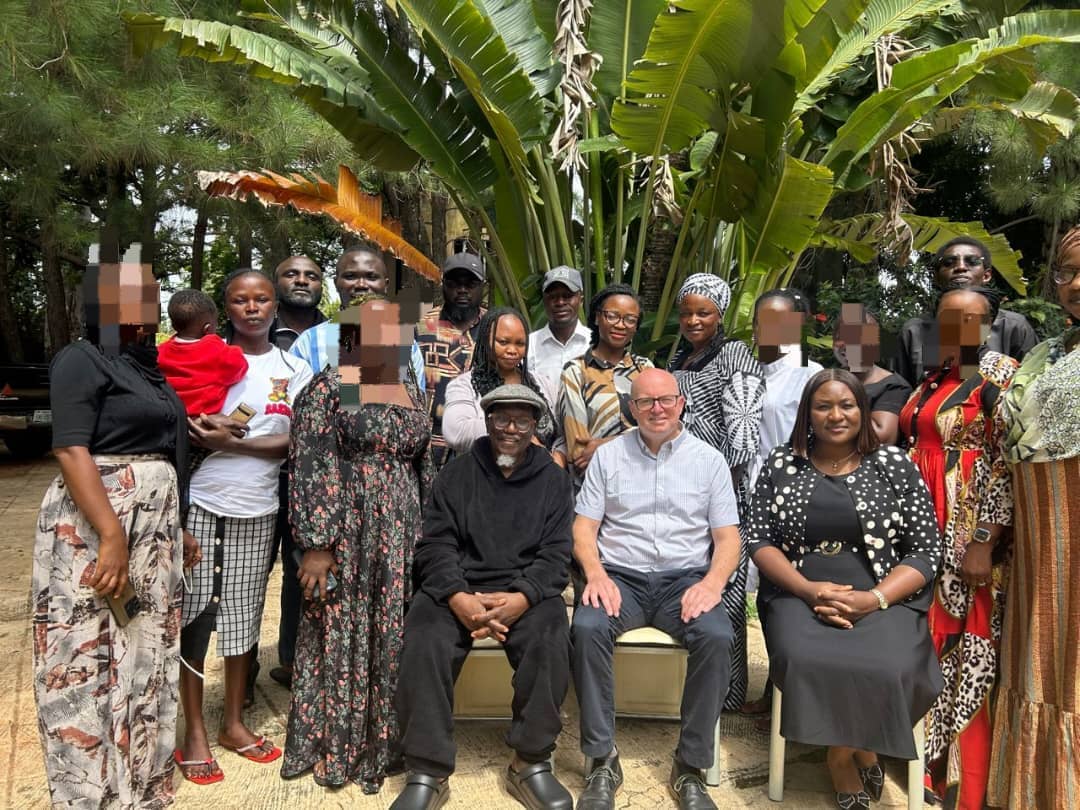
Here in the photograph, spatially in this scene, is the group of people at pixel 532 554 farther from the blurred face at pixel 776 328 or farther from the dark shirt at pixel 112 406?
the blurred face at pixel 776 328

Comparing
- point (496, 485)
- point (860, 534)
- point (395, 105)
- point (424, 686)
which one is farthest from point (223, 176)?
point (860, 534)

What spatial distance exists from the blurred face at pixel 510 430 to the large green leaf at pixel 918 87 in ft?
13.1

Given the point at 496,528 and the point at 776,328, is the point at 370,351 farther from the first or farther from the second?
the point at 776,328

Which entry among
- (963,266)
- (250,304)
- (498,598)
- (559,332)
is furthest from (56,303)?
(963,266)

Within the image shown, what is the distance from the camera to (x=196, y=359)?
322cm

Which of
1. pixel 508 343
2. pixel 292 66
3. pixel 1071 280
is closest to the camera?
pixel 1071 280

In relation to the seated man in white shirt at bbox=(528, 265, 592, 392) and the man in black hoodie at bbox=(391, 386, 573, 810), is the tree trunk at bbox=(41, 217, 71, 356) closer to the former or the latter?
the seated man in white shirt at bbox=(528, 265, 592, 392)

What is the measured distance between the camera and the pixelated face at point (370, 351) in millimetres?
3215

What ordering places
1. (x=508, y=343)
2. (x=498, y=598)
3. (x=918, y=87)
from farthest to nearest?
(x=918, y=87) → (x=508, y=343) → (x=498, y=598)

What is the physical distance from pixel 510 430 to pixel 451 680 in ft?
3.42

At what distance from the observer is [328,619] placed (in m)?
3.15

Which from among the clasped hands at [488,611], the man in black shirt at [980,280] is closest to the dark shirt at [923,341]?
the man in black shirt at [980,280]

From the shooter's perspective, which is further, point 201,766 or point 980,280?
point 980,280

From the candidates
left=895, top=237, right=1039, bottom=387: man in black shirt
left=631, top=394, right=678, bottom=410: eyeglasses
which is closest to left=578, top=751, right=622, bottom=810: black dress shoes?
left=631, top=394, right=678, bottom=410: eyeglasses
